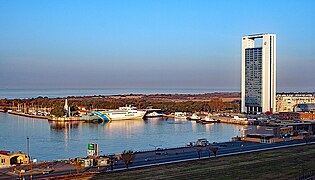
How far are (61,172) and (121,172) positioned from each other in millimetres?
1412

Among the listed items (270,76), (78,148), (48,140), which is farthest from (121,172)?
(270,76)

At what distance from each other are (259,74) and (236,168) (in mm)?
31250

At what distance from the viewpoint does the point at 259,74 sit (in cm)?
4181

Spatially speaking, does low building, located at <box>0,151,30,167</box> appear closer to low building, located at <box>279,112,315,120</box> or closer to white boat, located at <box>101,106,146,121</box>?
white boat, located at <box>101,106,146,121</box>

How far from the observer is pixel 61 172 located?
36.1 feet

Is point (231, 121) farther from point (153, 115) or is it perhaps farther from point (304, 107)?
point (304, 107)

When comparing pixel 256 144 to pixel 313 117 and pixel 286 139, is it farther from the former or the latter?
pixel 313 117

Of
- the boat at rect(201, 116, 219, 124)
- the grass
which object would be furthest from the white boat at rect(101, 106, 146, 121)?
the grass

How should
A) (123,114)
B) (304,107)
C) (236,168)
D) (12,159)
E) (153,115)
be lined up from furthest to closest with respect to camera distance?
1. (304,107)
2. (153,115)
3. (123,114)
4. (12,159)
5. (236,168)

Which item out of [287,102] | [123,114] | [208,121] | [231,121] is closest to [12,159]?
[208,121]

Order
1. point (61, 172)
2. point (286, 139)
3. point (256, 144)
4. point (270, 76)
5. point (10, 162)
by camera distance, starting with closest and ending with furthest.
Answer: point (61, 172) < point (10, 162) < point (256, 144) < point (286, 139) < point (270, 76)

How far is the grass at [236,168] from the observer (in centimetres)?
1053

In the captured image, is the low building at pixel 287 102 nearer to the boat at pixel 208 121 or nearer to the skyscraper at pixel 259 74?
the skyscraper at pixel 259 74

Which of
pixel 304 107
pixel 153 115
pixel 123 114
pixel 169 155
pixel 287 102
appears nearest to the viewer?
pixel 169 155
